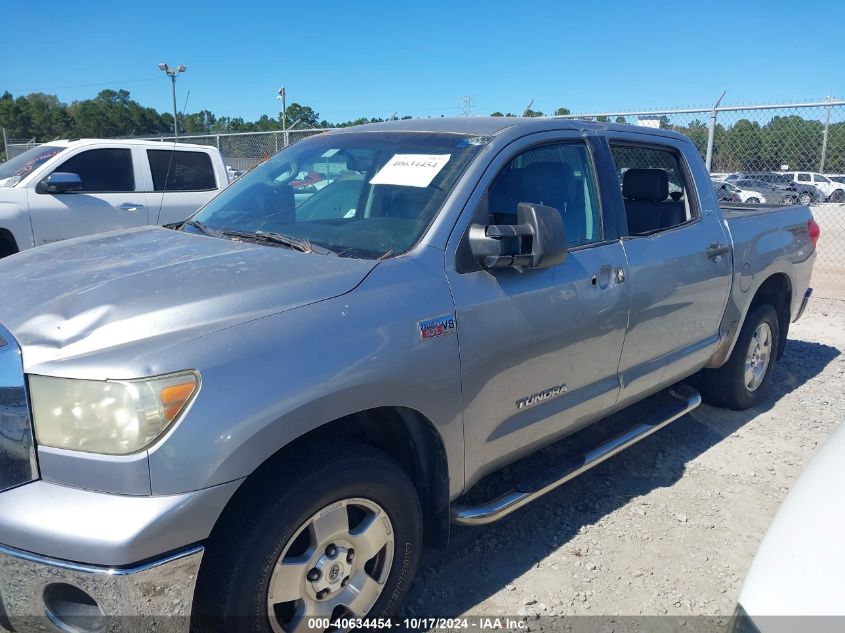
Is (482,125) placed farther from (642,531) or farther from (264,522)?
(642,531)

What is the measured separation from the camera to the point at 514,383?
2.75m

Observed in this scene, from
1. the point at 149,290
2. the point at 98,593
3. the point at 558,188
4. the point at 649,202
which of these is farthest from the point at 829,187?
the point at 98,593

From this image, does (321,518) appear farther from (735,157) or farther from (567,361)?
(735,157)

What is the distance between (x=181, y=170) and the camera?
8.65m

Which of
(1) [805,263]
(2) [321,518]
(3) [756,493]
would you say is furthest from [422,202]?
(1) [805,263]

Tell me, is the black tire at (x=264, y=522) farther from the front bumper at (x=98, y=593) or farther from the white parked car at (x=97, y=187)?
the white parked car at (x=97, y=187)

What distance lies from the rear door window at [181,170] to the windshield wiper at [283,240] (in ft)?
19.4

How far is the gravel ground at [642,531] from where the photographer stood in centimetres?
283

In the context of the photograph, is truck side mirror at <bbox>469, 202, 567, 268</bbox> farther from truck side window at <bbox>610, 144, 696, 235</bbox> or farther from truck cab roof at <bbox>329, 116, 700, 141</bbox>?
truck side window at <bbox>610, 144, 696, 235</bbox>

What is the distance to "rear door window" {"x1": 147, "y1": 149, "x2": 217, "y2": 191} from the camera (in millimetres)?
8461

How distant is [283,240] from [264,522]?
120 centimetres

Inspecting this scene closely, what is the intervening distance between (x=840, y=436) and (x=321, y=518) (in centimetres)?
159

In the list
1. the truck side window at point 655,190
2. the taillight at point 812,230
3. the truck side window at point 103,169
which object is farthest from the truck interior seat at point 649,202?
the truck side window at point 103,169

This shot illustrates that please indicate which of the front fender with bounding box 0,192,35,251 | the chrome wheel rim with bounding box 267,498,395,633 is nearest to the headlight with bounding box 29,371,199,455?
the chrome wheel rim with bounding box 267,498,395,633
